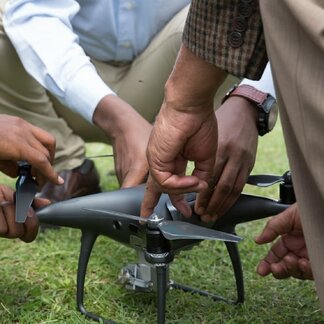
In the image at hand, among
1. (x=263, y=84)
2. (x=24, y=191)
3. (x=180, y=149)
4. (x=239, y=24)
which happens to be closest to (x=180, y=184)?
(x=180, y=149)

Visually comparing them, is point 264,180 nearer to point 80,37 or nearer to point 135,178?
point 135,178

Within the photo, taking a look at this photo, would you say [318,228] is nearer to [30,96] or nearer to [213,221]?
[213,221]

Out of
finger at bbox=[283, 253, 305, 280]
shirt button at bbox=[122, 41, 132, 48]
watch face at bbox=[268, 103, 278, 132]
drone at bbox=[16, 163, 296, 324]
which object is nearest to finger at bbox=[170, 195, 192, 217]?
drone at bbox=[16, 163, 296, 324]

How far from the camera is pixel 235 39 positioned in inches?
38.4

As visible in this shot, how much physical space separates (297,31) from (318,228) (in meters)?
0.25

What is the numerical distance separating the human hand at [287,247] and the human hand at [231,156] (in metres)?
0.10

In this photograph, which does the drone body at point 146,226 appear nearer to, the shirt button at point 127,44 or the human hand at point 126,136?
the human hand at point 126,136

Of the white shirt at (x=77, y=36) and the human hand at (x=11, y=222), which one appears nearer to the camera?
the human hand at (x=11, y=222)

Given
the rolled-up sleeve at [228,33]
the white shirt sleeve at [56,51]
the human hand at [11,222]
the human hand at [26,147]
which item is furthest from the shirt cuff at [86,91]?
the rolled-up sleeve at [228,33]

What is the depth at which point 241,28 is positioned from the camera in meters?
0.97

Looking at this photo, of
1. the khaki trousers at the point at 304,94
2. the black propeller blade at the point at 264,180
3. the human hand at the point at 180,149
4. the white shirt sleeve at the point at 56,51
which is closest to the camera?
the khaki trousers at the point at 304,94

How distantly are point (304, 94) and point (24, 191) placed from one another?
2.45 ft

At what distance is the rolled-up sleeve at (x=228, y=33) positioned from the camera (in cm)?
96

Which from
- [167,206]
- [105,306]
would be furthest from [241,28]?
[105,306]
